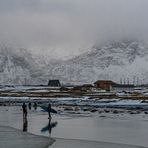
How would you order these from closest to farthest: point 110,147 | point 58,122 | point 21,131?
point 110,147, point 21,131, point 58,122

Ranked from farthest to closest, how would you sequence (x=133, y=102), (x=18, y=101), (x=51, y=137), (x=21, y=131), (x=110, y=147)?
(x=18, y=101), (x=133, y=102), (x=21, y=131), (x=51, y=137), (x=110, y=147)

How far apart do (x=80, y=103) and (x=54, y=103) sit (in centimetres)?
528

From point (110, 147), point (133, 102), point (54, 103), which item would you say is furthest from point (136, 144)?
point (54, 103)

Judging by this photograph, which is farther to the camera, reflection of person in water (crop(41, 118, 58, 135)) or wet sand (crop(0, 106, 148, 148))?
reflection of person in water (crop(41, 118, 58, 135))

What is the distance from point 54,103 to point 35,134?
4619cm

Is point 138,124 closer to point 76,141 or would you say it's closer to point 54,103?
point 76,141

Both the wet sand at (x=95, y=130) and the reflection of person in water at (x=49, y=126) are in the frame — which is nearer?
the wet sand at (x=95, y=130)

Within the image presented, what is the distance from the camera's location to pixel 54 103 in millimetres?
88750

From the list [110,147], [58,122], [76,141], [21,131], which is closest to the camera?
[110,147]

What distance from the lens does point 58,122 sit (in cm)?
5353

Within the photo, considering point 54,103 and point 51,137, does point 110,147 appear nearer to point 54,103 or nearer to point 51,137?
point 51,137

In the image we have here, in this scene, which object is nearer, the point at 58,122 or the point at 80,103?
the point at 58,122

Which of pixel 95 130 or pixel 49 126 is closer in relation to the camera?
pixel 95 130

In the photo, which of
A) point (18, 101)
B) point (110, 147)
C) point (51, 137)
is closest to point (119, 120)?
point (51, 137)
